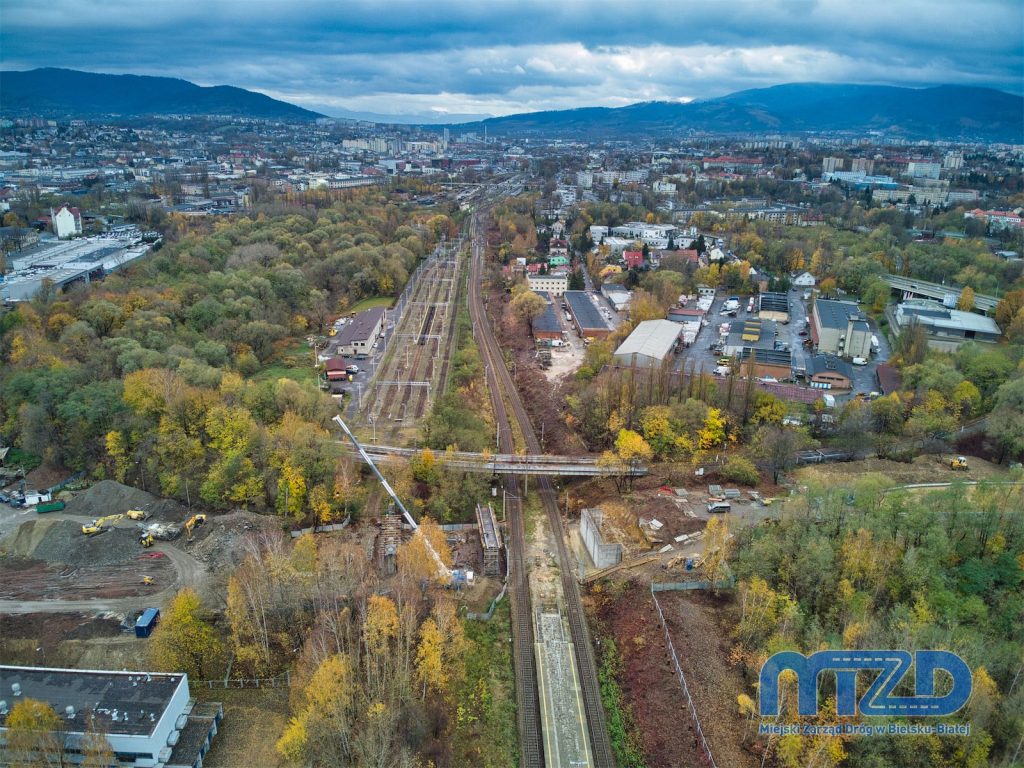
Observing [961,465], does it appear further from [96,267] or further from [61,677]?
[96,267]

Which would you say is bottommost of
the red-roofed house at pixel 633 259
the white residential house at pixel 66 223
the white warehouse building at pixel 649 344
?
the white warehouse building at pixel 649 344

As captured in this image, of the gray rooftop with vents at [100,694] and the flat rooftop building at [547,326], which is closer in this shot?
the gray rooftop with vents at [100,694]

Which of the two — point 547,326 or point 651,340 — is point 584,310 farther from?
point 651,340

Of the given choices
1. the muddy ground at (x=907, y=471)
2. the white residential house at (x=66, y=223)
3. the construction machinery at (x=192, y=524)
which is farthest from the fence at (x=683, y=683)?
the white residential house at (x=66, y=223)

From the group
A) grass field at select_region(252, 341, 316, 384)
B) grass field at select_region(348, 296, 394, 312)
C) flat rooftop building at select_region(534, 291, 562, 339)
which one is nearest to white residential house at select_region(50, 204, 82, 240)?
grass field at select_region(348, 296, 394, 312)

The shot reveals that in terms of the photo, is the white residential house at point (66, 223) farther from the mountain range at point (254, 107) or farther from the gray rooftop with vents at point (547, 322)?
the mountain range at point (254, 107)

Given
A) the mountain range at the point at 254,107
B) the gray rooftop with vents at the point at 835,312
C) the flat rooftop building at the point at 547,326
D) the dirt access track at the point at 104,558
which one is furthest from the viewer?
the mountain range at the point at 254,107

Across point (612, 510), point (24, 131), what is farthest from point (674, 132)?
point (612, 510)

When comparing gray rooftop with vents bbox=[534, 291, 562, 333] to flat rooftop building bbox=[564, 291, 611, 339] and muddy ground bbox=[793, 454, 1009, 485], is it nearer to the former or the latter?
flat rooftop building bbox=[564, 291, 611, 339]
